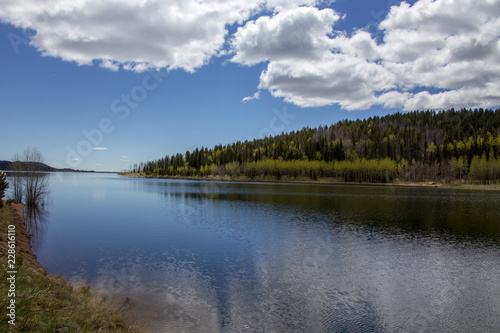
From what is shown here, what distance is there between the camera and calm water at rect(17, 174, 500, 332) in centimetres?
1243

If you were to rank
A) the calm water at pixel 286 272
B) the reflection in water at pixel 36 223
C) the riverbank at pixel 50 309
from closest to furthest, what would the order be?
the riverbank at pixel 50 309
the calm water at pixel 286 272
the reflection in water at pixel 36 223

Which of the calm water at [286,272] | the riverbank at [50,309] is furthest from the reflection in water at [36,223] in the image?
the riverbank at [50,309]

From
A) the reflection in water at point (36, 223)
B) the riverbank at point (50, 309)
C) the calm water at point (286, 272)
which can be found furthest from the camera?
the reflection in water at point (36, 223)

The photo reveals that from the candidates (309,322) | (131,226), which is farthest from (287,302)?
(131,226)

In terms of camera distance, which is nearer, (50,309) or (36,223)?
(50,309)

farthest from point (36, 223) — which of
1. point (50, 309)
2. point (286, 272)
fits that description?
point (286, 272)

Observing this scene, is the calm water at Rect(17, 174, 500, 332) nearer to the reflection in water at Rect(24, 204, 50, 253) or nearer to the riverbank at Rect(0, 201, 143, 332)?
the reflection in water at Rect(24, 204, 50, 253)

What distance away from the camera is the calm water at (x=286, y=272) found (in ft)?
40.8

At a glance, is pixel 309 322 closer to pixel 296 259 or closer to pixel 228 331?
pixel 228 331

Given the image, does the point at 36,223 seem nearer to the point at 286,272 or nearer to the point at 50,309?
the point at 50,309

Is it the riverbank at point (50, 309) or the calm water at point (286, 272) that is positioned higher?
the riverbank at point (50, 309)

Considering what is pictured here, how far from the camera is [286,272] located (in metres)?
17.9

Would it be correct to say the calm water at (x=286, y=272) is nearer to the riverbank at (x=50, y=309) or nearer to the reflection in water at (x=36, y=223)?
the reflection in water at (x=36, y=223)

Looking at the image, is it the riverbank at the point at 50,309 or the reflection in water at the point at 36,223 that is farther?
the reflection in water at the point at 36,223
